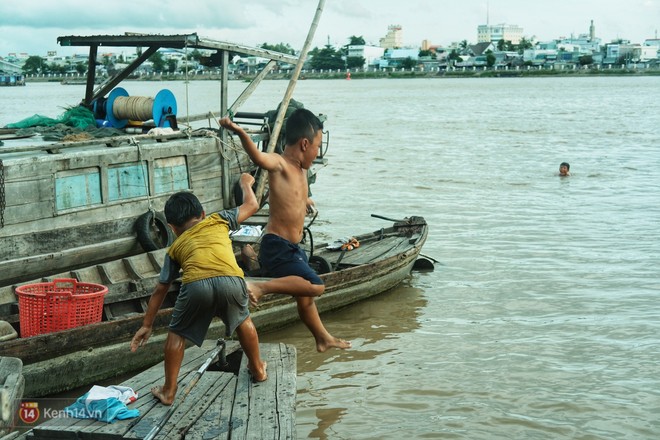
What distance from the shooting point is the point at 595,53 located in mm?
172375

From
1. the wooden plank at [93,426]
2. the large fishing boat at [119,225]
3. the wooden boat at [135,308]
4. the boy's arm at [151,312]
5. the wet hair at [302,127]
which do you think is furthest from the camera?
the large fishing boat at [119,225]

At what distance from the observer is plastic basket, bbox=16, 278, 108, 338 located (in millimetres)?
7156

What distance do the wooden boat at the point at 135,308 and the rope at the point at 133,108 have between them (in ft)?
6.61

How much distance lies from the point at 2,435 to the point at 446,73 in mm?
157668

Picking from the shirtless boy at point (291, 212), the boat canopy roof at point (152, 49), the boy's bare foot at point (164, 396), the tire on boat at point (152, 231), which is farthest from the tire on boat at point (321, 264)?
the boy's bare foot at point (164, 396)

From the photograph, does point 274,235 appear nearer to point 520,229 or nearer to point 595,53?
point 520,229

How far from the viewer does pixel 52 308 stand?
23.6 feet

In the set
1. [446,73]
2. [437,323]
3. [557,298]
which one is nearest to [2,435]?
[437,323]

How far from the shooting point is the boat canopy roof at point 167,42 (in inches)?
405

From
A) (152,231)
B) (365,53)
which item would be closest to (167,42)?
(152,231)

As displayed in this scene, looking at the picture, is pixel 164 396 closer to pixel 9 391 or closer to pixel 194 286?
pixel 194 286

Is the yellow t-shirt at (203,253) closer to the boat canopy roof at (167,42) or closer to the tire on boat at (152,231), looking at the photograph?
the tire on boat at (152,231)

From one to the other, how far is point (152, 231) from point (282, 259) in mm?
4015

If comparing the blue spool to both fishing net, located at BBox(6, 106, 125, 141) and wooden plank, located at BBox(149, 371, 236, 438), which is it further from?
wooden plank, located at BBox(149, 371, 236, 438)
